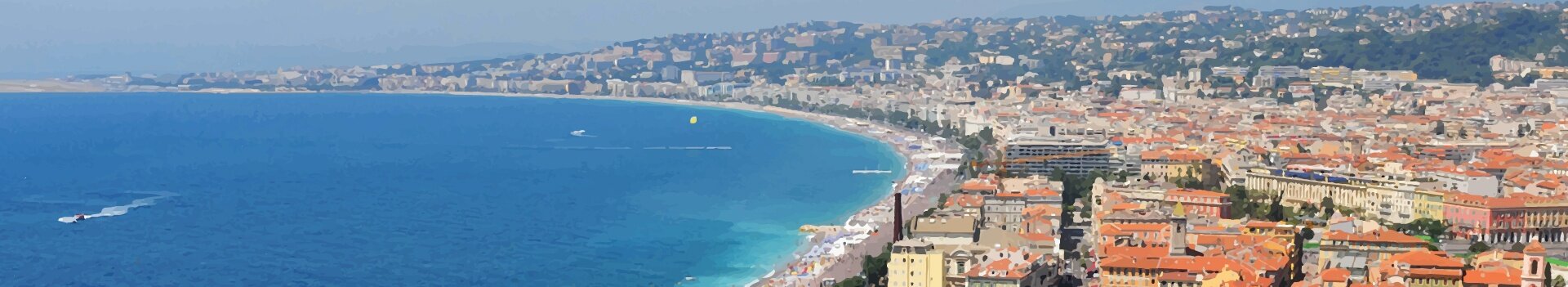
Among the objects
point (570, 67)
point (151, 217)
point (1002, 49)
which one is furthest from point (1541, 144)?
point (570, 67)

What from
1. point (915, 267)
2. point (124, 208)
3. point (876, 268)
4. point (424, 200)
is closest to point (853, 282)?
point (876, 268)

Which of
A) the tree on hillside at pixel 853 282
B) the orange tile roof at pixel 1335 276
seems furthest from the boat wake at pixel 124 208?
the orange tile roof at pixel 1335 276

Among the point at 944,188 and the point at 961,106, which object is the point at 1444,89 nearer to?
the point at 961,106

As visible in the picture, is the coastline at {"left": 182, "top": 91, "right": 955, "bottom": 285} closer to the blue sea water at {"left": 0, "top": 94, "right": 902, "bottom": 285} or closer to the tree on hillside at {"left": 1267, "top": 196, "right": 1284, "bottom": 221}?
the blue sea water at {"left": 0, "top": 94, "right": 902, "bottom": 285}

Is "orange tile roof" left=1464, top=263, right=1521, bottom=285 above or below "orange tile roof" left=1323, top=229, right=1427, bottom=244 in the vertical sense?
above

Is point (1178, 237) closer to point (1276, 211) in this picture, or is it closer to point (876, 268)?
point (876, 268)

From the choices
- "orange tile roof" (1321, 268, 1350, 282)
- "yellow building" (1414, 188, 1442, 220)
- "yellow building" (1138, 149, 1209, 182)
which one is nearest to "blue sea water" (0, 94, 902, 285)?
"yellow building" (1138, 149, 1209, 182)
